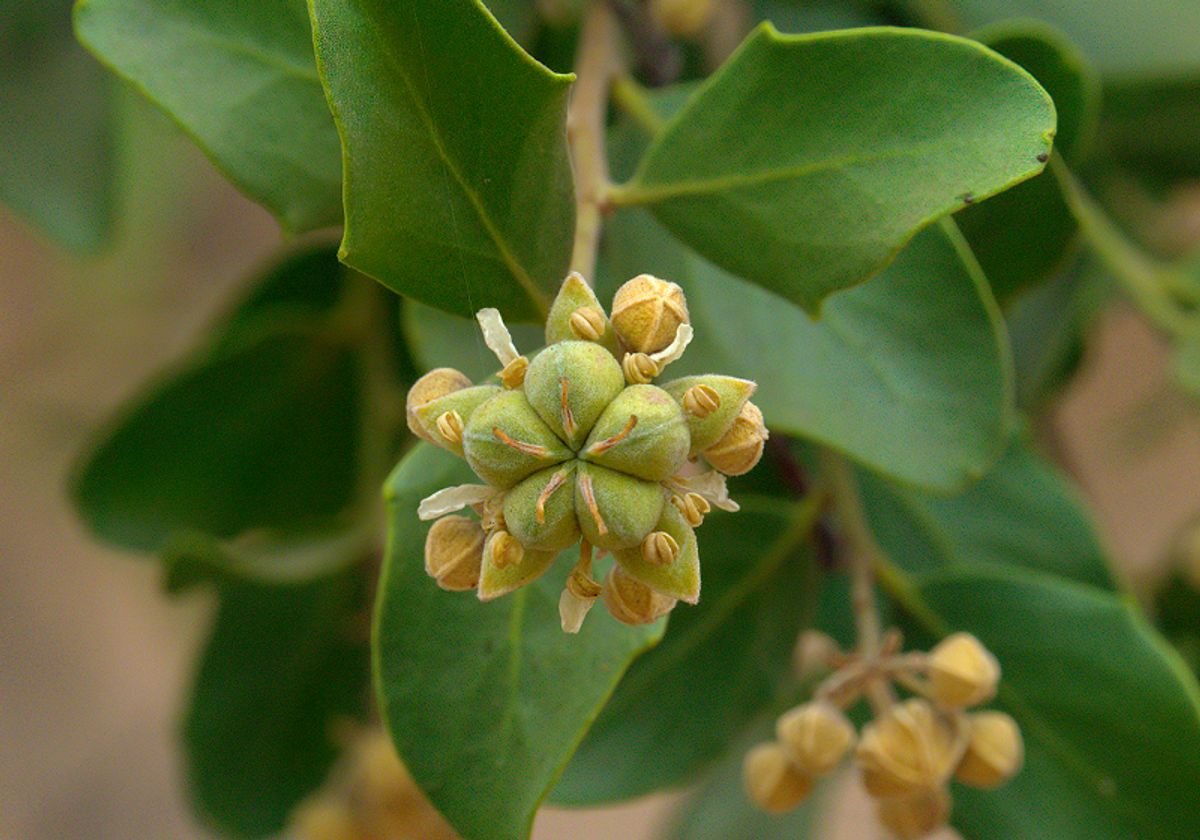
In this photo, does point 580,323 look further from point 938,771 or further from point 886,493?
point 886,493

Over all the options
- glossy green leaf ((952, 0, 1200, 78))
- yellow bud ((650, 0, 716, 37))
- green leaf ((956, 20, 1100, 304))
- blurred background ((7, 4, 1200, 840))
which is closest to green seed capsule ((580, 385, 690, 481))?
green leaf ((956, 20, 1100, 304))

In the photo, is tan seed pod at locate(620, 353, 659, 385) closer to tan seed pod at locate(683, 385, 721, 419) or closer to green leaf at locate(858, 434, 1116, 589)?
tan seed pod at locate(683, 385, 721, 419)

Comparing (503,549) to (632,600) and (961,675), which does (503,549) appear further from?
(961,675)

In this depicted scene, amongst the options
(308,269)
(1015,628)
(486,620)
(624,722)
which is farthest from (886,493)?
(308,269)

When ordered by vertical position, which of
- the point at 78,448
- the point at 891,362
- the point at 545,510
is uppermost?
the point at 545,510

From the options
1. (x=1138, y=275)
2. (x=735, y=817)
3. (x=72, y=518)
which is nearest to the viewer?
(x=1138, y=275)

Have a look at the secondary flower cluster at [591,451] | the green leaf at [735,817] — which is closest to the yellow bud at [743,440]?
the secondary flower cluster at [591,451]

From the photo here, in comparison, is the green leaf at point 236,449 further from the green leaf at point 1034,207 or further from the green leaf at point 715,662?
the green leaf at point 1034,207

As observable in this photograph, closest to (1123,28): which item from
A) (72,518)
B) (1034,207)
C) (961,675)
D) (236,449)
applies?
(1034,207)
